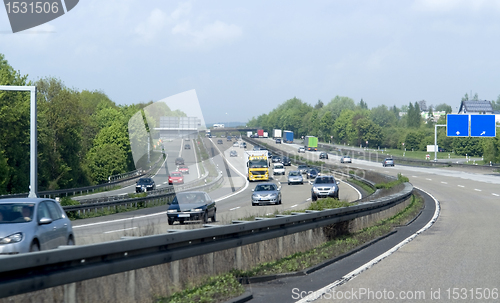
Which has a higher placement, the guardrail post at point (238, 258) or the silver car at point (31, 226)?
the silver car at point (31, 226)

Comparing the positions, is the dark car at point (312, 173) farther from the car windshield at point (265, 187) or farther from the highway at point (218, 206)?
the car windshield at point (265, 187)

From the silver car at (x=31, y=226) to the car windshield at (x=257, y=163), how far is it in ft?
182

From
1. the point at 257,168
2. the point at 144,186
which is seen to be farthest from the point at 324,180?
the point at 257,168

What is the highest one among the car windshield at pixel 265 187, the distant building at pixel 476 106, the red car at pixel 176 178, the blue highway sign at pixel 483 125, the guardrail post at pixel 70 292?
the distant building at pixel 476 106

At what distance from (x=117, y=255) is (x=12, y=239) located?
4.30 metres

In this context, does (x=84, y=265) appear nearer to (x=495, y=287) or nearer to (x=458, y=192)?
(x=495, y=287)

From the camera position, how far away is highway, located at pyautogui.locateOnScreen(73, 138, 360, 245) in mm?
14992

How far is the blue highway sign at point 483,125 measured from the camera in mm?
65500

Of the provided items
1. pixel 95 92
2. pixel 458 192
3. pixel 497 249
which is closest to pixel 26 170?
pixel 458 192

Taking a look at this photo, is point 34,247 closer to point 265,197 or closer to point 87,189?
point 265,197

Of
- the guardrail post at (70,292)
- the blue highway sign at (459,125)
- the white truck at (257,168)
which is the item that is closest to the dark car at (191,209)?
the guardrail post at (70,292)

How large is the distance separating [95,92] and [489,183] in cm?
12643

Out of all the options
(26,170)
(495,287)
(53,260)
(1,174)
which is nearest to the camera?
(53,260)

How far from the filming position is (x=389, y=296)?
8312mm
